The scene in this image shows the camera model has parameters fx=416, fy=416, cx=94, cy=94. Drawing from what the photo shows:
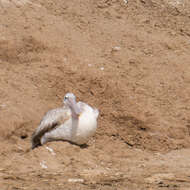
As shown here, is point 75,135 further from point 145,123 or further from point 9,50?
point 9,50

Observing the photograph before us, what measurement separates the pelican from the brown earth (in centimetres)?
29

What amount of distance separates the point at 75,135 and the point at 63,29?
396 cm

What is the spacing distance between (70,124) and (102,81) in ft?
7.59

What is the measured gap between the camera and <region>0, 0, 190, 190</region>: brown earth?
18.9 feet

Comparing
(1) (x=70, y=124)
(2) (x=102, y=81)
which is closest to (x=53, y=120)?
(1) (x=70, y=124)

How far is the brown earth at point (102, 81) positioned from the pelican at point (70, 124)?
289 millimetres

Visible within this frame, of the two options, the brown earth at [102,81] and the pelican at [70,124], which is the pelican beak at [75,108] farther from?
the brown earth at [102,81]

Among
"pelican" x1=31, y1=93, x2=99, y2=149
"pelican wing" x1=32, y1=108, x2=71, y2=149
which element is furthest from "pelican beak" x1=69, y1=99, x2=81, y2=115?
"pelican wing" x1=32, y1=108, x2=71, y2=149

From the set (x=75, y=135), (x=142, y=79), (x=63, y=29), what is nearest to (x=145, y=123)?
(x=142, y=79)

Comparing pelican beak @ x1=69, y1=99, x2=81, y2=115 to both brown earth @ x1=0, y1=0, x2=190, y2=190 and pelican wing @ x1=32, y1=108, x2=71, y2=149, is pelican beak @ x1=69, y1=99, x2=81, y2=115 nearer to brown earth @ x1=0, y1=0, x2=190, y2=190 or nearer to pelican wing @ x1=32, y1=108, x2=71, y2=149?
pelican wing @ x1=32, y1=108, x2=71, y2=149

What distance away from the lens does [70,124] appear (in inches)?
251

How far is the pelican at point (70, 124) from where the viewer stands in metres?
6.37

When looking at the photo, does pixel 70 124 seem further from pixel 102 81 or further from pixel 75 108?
pixel 102 81

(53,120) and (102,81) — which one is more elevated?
(102,81)
